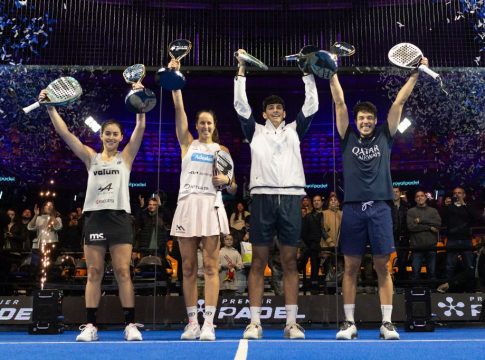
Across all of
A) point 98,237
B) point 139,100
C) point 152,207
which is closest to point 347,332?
point 98,237

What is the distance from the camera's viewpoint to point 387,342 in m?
3.75

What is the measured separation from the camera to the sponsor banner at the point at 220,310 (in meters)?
6.06

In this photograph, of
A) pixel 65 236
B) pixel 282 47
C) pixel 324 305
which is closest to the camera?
pixel 324 305

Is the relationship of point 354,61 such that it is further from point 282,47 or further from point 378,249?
point 378,249

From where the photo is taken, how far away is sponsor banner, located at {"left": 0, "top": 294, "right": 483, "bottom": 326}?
606cm

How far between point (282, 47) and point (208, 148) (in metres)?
3.24

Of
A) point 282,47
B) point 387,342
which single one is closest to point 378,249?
point 387,342

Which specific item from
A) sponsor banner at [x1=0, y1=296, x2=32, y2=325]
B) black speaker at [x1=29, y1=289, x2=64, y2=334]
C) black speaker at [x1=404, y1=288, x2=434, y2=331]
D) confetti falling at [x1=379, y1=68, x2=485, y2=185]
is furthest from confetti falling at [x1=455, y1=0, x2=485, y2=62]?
sponsor banner at [x1=0, y1=296, x2=32, y2=325]

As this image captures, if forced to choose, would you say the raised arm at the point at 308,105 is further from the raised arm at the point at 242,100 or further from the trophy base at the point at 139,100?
the trophy base at the point at 139,100

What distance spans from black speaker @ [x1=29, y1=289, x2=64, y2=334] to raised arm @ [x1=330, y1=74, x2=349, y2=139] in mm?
2894

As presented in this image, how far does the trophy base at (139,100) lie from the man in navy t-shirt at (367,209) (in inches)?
55.8

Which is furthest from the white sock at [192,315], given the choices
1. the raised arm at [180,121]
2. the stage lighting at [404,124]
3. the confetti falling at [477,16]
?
the stage lighting at [404,124]

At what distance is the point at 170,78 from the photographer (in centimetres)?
454

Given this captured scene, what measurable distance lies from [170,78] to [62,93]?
2.89ft
